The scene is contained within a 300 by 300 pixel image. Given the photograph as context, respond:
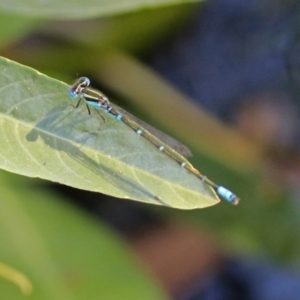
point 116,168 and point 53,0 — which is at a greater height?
point 53,0

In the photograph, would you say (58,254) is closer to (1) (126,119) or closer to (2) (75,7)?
(1) (126,119)

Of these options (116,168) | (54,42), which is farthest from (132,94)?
(116,168)

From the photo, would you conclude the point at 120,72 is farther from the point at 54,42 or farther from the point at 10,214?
the point at 10,214

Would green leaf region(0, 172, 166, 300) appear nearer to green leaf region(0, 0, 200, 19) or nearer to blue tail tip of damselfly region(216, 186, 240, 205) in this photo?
blue tail tip of damselfly region(216, 186, 240, 205)

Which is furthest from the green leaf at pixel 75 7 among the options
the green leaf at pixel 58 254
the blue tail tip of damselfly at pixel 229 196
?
the green leaf at pixel 58 254

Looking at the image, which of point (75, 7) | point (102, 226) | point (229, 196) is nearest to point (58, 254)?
point (102, 226)

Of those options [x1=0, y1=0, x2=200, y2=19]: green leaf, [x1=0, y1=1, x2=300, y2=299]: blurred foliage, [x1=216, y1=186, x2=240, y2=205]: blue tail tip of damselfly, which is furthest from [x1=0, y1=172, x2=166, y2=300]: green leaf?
[x1=0, y1=0, x2=200, y2=19]: green leaf
